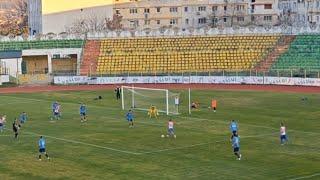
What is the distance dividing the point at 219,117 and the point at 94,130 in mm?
11751

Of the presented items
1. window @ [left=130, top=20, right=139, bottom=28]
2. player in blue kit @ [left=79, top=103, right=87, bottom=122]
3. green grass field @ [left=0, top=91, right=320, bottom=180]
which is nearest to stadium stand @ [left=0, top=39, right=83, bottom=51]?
green grass field @ [left=0, top=91, right=320, bottom=180]

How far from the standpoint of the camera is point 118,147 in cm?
4394

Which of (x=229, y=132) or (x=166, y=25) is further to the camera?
(x=166, y=25)

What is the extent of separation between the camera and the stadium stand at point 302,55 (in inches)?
3479

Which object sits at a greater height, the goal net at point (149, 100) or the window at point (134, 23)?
the window at point (134, 23)

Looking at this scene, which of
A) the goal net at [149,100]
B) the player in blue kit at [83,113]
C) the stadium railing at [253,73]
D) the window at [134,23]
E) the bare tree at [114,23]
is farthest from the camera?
the window at [134,23]

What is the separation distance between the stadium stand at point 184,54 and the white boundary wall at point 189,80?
2.58 metres

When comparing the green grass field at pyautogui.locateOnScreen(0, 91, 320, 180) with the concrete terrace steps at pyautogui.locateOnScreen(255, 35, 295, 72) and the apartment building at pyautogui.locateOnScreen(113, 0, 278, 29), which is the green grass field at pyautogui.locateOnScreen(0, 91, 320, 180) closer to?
the concrete terrace steps at pyautogui.locateOnScreen(255, 35, 295, 72)

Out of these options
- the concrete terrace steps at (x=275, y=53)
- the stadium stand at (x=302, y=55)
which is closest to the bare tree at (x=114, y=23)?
the concrete terrace steps at (x=275, y=53)

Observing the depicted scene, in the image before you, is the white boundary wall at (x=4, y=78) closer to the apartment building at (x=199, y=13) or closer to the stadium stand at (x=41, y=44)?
the stadium stand at (x=41, y=44)

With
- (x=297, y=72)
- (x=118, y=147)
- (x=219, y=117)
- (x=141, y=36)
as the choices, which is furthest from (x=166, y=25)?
(x=118, y=147)

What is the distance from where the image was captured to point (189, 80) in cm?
9119

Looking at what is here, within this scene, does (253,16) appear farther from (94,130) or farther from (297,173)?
(297,173)

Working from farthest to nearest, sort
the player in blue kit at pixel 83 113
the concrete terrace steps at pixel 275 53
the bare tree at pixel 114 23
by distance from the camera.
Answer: the bare tree at pixel 114 23 < the concrete terrace steps at pixel 275 53 < the player in blue kit at pixel 83 113
